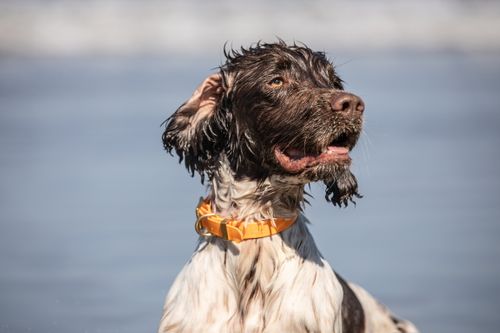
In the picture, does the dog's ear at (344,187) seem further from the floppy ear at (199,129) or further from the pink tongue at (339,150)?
the floppy ear at (199,129)

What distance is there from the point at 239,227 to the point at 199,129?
0.55 metres

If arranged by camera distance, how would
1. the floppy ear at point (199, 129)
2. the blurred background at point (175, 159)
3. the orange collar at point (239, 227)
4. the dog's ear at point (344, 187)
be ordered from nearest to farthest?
the orange collar at point (239, 227) < the floppy ear at point (199, 129) < the dog's ear at point (344, 187) < the blurred background at point (175, 159)

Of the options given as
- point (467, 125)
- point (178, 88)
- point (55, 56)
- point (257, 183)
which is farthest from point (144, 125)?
point (257, 183)

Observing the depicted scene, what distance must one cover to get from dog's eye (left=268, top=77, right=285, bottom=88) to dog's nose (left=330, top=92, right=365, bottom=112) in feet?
1.14

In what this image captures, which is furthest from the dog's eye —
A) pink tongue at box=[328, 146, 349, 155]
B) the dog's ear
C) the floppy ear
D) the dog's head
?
the dog's ear

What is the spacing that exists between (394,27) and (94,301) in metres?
19.0

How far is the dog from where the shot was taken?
6184mm

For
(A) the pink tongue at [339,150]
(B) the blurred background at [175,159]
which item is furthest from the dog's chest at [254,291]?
(B) the blurred background at [175,159]

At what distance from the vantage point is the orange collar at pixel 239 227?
6.36 m

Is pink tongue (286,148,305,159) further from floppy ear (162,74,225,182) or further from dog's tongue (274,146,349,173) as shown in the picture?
floppy ear (162,74,225,182)

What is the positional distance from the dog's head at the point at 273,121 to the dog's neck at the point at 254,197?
4 centimetres

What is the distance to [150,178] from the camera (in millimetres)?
13141

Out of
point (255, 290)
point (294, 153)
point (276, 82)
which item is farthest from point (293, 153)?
point (255, 290)

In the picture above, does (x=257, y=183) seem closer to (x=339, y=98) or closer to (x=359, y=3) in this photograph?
(x=339, y=98)
